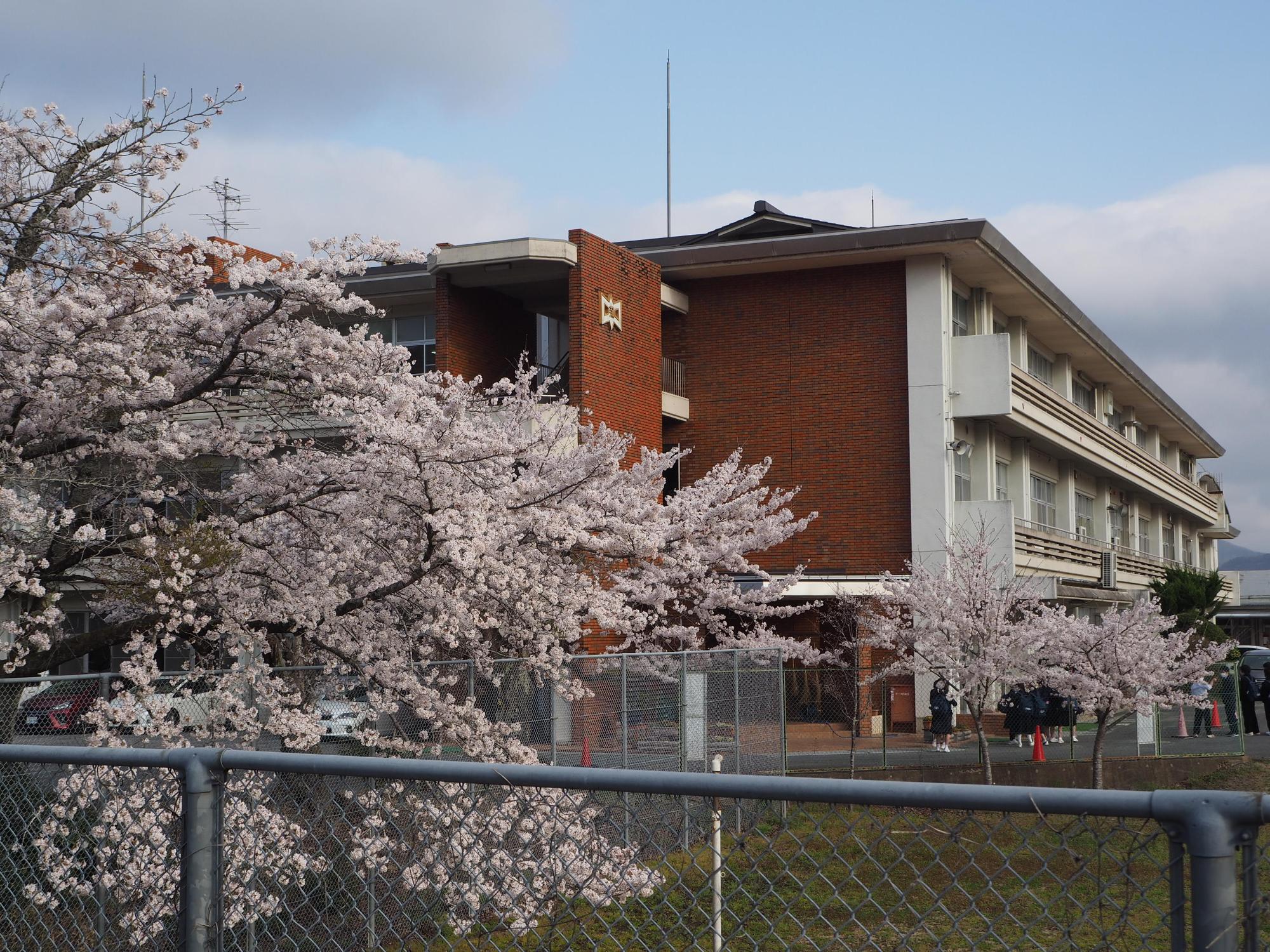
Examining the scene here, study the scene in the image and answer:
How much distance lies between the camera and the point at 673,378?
32.8m

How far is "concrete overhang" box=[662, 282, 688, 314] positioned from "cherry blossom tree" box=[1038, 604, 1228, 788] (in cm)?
1290

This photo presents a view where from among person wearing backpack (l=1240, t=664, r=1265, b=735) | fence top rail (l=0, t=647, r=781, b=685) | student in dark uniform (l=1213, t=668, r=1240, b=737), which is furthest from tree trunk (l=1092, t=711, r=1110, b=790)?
person wearing backpack (l=1240, t=664, r=1265, b=735)

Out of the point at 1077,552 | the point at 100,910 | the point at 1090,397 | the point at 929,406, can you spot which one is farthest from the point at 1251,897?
the point at 1090,397

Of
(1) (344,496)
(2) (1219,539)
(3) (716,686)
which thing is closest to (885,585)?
(3) (716,686)

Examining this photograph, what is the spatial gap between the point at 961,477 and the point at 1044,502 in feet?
27.5

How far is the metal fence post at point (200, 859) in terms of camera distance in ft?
11.9

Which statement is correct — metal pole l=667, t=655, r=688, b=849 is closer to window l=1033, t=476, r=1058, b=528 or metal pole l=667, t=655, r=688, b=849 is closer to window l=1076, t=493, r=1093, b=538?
window l=1033, t=476, r=1058, b=528

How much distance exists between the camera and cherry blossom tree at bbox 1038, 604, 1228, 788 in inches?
854

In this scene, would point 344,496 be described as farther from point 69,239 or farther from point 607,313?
point 607,313

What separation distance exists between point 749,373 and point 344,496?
2047cm

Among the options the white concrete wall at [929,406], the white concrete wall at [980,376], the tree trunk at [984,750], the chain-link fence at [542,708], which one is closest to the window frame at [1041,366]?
the white concrete wall at [980,376]

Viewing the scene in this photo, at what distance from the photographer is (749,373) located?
32.2m

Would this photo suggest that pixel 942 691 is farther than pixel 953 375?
No

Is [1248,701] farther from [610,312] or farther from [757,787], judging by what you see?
[757,787]
